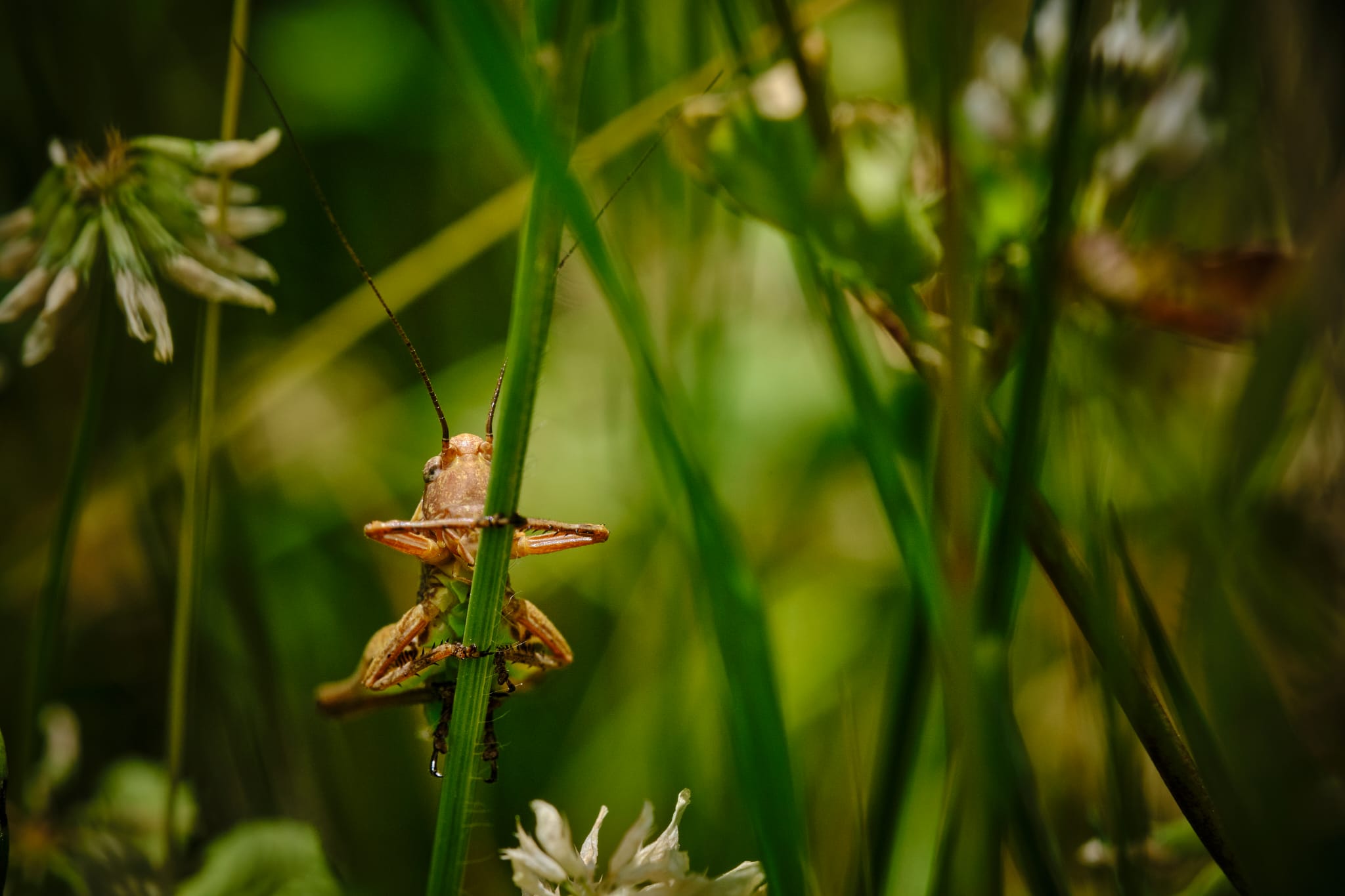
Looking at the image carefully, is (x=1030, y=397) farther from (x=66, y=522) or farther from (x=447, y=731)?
(x=66, y=522)

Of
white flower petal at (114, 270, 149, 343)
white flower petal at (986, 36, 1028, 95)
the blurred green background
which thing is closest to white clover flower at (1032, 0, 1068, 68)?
white flower petal at (986, 36, 1028, 95)

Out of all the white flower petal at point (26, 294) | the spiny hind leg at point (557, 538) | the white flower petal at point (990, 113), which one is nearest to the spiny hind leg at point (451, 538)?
the spiny hind leg at point (557, 538)

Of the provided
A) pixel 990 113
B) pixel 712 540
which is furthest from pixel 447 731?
pixel 990 113

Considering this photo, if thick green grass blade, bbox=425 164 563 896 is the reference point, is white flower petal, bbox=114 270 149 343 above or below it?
above

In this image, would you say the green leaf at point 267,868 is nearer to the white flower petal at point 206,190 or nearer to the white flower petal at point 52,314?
the white flower petal at point 52,314

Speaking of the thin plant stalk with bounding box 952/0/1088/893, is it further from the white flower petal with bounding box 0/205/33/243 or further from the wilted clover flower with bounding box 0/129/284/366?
the white flower petal with bounding box 0/205/33/243

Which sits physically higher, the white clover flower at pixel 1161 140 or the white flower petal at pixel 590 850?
the white clover flower at pixel 1161 140

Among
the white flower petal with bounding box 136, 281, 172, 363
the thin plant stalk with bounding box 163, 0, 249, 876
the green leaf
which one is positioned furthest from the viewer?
the green leaf
